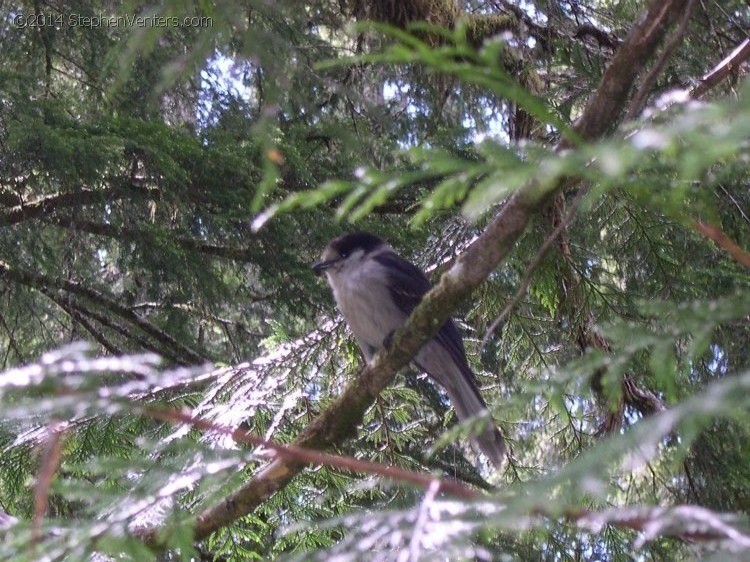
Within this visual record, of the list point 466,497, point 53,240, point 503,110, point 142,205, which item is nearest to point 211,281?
point 142,205

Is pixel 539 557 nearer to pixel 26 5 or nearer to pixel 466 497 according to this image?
pixel 466 497

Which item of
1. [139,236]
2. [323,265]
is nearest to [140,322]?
[139,236]

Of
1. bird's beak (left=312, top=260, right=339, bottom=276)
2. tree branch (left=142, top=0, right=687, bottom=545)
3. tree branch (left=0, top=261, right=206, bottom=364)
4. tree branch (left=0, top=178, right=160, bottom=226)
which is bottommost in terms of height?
tree branch (left=142, top=0, right=687, bottom=545)

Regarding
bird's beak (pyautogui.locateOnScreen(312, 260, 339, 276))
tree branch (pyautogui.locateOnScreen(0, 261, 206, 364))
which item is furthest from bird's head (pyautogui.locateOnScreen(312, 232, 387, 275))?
tree branch (pyautogui.locateOnScreen(0, 261, 206, 364))

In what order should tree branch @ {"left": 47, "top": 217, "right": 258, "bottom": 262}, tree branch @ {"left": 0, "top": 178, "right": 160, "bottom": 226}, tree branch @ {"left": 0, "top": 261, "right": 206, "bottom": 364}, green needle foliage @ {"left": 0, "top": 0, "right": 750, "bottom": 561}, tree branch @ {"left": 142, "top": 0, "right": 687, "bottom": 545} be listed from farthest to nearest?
tree branch @ {"left": 0, "top": 261, "right": 206, "bottom": 364} → tree branch @ {"left": 47, "top": 217, "right": 258, "bottom": 262} → tree branch @ {"left": 0, "top": 178, "right": 160, "bottom": 226} → tree branch @ {"left": 142, "top": 0, "right": 687, "bottom": 545} → green needle foliage @ {"left": 0, "top": 0, "right": 750, "bottom": 561}

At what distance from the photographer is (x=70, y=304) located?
6523 mm

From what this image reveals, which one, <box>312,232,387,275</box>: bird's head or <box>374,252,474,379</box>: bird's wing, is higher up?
<box>312,232,387,275</box>: bird's head

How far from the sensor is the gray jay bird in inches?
187

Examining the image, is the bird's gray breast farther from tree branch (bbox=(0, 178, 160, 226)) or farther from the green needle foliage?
tree branch (bbox=(0, 178, 160, 226))

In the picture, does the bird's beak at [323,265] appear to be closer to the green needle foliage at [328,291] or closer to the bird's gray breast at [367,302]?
the bird's gray breast at [367,302]

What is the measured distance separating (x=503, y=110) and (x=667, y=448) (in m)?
3.11

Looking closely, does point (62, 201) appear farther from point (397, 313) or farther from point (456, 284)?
point (456, 284)

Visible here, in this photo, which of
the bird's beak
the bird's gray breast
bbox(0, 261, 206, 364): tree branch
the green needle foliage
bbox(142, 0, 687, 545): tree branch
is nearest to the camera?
the green needle foliage

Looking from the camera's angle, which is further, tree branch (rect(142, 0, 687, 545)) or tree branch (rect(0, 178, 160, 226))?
tree branch (rect(0, 178, 160, 226))
